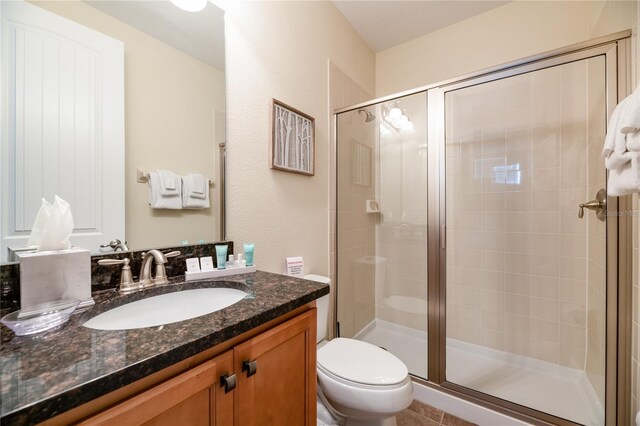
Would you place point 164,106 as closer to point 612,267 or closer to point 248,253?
point 248,253

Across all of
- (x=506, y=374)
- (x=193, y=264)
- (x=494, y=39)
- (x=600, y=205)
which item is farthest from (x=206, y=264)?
(x=494, y=39)

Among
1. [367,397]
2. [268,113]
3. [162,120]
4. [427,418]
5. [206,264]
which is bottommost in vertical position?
[427,418]

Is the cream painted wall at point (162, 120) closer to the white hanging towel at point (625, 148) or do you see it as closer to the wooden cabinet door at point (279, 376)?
the wooden cabinet door at point (279, 376)

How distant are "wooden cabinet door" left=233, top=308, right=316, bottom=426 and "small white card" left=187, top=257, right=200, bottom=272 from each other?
0.49m

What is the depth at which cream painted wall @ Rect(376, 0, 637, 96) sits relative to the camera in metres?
1.71

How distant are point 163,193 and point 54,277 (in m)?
0.41

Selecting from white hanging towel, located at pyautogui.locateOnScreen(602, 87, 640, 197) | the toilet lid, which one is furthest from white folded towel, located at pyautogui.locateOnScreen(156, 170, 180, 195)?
white hanging towel, located at pyautogui.locateOnScreen(602, 87, 640, 197)

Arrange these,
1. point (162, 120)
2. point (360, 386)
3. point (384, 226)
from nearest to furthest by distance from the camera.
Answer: point (162, 120) → point (360, 386) → point (384, 226)

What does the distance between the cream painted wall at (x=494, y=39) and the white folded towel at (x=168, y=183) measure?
2138 mm

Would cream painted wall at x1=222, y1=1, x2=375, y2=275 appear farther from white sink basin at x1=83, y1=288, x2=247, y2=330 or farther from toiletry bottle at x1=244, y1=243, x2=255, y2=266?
white sink basin at x1=83, y1=288, x2=247, y2=330

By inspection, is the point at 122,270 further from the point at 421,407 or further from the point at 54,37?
the point at 421,407

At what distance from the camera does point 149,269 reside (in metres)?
0.90

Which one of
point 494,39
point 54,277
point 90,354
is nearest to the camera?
point 90,354

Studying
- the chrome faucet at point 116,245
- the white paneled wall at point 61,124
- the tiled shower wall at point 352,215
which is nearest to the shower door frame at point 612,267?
the tiled shower wall at point 352,215
